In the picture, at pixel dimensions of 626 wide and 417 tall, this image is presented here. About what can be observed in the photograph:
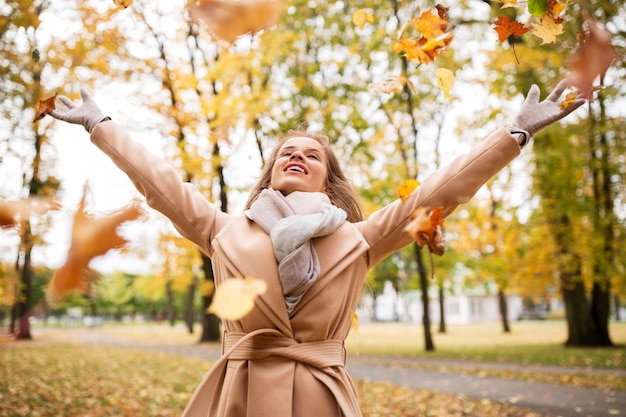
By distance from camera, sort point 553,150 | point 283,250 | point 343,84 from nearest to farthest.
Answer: point 283,250 < point 343,84 < point 553,150

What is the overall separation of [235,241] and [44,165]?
5.40 m

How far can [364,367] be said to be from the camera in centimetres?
1136

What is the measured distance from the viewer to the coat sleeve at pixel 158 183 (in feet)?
6.38

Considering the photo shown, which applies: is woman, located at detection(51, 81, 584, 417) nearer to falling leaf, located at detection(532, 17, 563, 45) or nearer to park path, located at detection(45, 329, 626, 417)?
falling leaf, located at detection(532, 17, 563, 45)

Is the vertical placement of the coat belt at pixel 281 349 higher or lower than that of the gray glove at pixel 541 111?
lower

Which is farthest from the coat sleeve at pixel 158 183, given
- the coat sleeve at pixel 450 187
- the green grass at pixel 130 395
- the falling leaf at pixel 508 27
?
the green grass at pixel 130 395

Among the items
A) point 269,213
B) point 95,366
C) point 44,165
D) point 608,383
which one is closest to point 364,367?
point 608,383

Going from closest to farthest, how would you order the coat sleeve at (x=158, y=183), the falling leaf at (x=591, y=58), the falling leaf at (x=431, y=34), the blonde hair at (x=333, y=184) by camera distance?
the falling leaf at (x=591, y=58)
the falling leaf at (x=431, y=34)
the coat sleeve at (x=158, y=183)
the blonde hair at (x=333, y=184)

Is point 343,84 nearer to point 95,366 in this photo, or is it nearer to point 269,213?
point 269,213

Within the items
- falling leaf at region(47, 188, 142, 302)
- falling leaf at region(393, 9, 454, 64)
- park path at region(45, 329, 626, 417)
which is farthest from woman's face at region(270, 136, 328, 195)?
park path at region(45, 329, 626, 417)

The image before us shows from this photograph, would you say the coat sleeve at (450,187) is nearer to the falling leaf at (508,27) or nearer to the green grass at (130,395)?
the falling leaf at (508,27)

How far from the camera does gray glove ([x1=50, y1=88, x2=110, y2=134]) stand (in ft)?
6.64

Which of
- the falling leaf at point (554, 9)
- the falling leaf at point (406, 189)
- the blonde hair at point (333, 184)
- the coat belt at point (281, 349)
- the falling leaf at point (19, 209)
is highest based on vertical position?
the falling leaf at point (554, 9)

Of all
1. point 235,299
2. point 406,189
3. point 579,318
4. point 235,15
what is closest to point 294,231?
point 235,299
